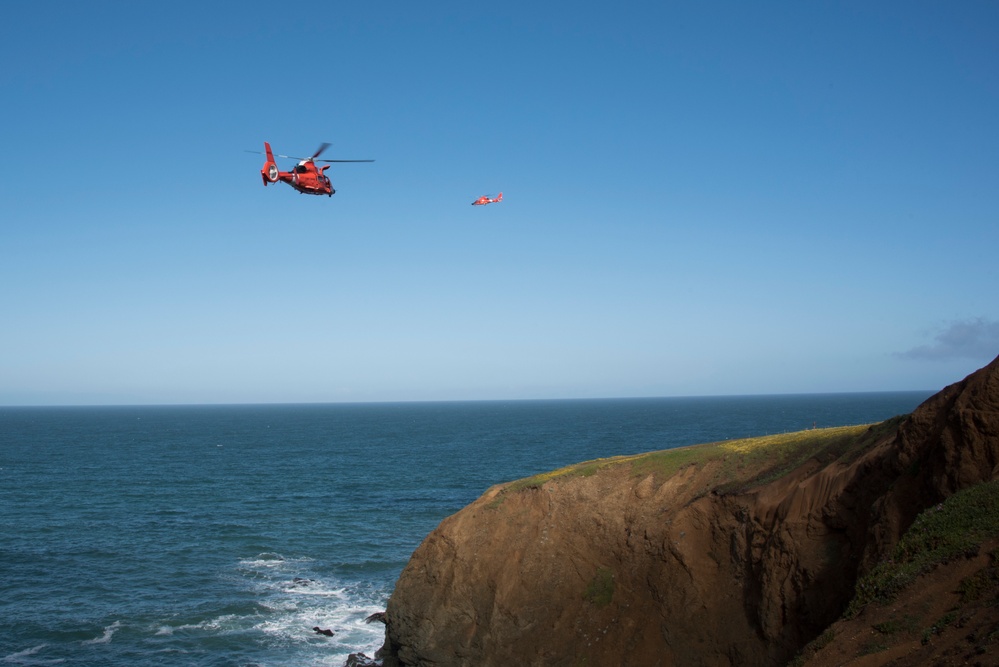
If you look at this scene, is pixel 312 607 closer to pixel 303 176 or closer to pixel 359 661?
pixel 359 661

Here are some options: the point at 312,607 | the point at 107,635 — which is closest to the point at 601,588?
the point at 312,607

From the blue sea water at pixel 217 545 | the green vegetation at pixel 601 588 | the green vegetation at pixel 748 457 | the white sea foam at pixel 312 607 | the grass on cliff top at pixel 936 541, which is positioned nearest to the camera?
the grass on cliff top at pixel 936 541

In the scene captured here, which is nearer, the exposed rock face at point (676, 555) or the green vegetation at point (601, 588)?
the exposed rock face at point (676, 555)

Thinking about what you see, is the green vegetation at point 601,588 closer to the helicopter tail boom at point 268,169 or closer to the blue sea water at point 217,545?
the blue sea water at point 217,545

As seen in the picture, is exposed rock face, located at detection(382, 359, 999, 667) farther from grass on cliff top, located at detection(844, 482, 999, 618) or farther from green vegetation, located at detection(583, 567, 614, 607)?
grass on cliff top, located at detection(844, 482, 999, 618)

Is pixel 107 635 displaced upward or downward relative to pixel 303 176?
downward

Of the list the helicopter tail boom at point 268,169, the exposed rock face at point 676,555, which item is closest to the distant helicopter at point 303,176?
the helicopter tail boom at point 268,169
